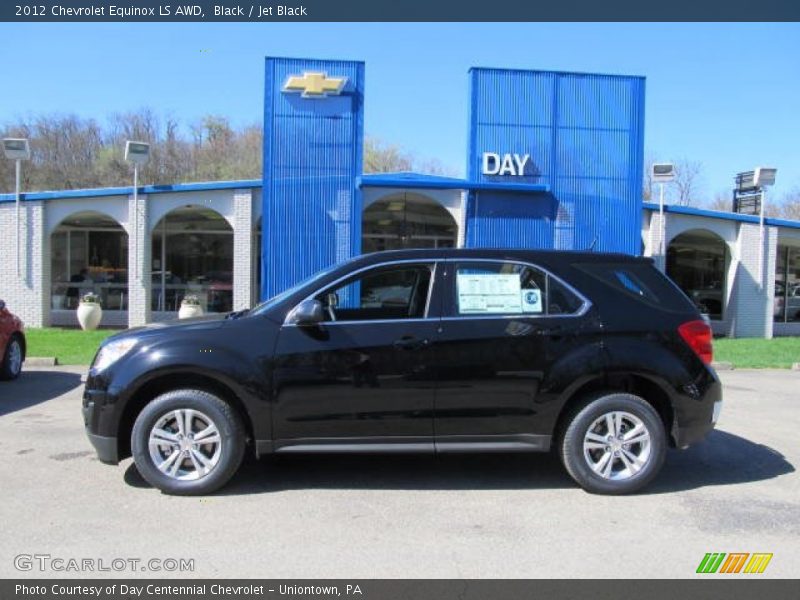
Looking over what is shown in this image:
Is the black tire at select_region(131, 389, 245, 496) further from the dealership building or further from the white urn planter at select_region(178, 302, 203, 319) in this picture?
the white urn planter at select_region(178, 302, 203, 319)

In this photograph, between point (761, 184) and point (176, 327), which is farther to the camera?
point (761, 184)

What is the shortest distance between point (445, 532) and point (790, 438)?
465 cm

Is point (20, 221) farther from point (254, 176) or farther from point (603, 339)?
point (254, 176)

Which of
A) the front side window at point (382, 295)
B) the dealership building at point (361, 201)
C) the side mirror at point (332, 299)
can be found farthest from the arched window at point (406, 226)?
the side mirror at point (332, 299)

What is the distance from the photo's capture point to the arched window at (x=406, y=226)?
19188mm

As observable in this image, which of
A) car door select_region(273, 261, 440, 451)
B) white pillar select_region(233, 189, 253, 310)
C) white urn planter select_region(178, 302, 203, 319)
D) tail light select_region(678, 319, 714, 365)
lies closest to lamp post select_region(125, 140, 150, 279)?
white urn planter select_region(178, 302, 203, 319)

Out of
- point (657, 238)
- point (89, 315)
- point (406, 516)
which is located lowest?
→ point (406, 516)

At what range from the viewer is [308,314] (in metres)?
4.96

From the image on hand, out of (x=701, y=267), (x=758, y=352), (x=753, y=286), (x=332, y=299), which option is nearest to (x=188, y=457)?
(x=332, y=299)

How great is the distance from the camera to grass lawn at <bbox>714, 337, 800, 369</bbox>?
44.0ft

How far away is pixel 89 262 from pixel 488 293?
17225mm

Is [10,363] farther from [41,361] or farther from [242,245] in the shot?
[242,245]

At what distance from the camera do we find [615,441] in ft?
17.1

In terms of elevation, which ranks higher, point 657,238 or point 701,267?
point 657,238
